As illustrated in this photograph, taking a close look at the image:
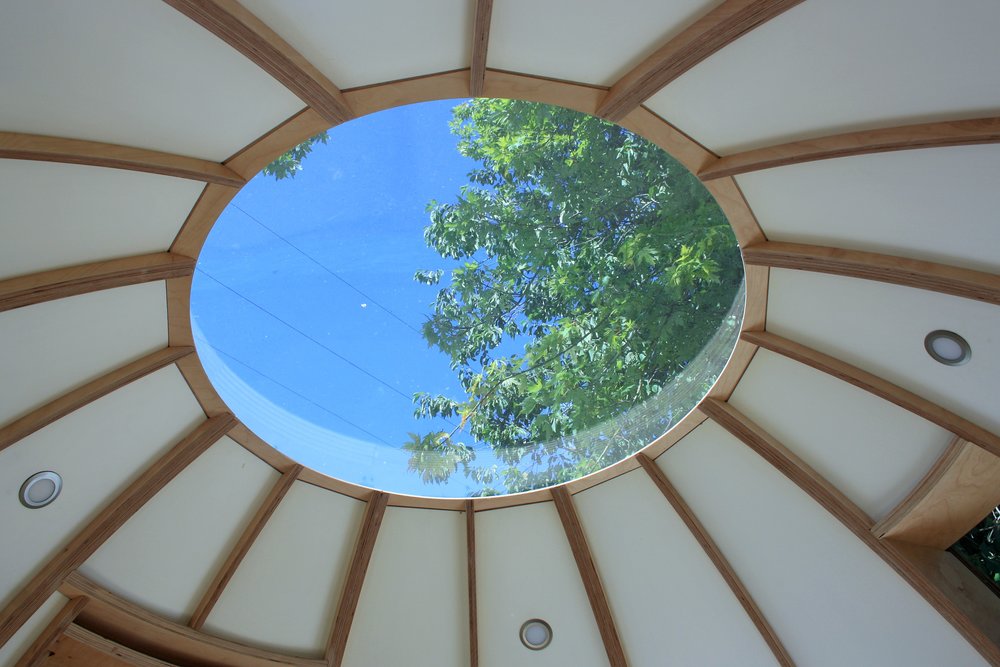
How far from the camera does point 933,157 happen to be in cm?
591

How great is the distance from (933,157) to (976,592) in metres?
4.92

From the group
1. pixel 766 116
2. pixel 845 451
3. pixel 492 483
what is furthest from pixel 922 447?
pixel 492 483

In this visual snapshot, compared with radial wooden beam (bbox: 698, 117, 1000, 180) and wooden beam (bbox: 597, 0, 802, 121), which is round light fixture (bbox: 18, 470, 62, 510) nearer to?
wooden beam (bbox: 597, 0, 802, 121)

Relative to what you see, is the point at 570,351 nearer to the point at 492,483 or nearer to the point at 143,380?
the point at 492,483

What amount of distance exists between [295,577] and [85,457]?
2.92 m

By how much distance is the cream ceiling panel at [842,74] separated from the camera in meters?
5.08

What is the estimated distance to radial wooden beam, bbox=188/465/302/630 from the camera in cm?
883

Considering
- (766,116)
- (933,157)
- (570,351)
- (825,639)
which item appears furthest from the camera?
(570,351)

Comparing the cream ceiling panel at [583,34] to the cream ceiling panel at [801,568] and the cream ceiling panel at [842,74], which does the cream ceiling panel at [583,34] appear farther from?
the cream ceiling panel at [801,568]

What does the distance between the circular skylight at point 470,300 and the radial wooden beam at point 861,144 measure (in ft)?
5.80

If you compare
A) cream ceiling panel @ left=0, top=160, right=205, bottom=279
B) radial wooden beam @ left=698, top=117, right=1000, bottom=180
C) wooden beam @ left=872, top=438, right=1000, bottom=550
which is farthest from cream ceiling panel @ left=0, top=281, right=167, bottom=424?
wooden beam @ left=872, top=438, right=1000, bottom=550

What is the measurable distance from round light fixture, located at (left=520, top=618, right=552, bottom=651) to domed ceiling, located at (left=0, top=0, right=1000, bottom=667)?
3.5 inches

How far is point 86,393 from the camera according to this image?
24.6 ft

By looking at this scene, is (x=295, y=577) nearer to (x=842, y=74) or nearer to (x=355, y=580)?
(x=355, y=580)
